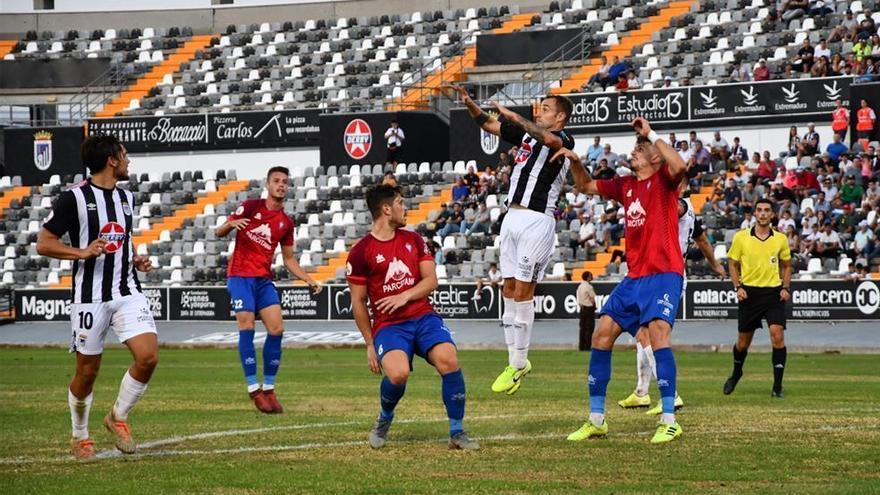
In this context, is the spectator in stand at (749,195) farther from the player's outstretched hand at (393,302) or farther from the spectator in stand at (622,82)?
the player's outstretched hand at (393,302)

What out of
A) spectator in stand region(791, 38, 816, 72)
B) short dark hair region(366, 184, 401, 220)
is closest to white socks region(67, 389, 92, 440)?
short dark hair region(366, 184, 401, 220)

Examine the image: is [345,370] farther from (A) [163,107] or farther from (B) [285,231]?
(A) [163,107]

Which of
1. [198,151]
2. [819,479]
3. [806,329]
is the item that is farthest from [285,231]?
[198,151]

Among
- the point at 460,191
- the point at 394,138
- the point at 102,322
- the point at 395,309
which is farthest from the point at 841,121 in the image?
the point at 102,322

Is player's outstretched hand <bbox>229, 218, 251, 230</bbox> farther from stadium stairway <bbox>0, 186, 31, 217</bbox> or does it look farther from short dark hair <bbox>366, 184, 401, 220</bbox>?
stadium stairway <bbox>0, 186, 31, 217</bbox>

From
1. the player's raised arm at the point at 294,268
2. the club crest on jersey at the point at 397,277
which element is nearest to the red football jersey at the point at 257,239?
the player's raised arm at the point at 294,268

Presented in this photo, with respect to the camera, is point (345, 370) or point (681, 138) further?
point (681, 138)

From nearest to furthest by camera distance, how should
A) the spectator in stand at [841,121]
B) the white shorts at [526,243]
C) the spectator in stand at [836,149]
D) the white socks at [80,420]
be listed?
the white socks at [80,420], the white shorts at [526,243], the spectator in stand at [836,149], the spectator in stand at [841,121]

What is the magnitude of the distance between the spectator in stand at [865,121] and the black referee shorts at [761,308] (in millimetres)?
20426

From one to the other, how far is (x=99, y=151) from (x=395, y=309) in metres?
2.91

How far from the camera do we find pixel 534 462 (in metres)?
11.8

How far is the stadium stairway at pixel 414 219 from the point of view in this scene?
148 feet

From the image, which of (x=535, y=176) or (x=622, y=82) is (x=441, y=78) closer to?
(x=622, y=82)

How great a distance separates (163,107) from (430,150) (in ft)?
39.4
